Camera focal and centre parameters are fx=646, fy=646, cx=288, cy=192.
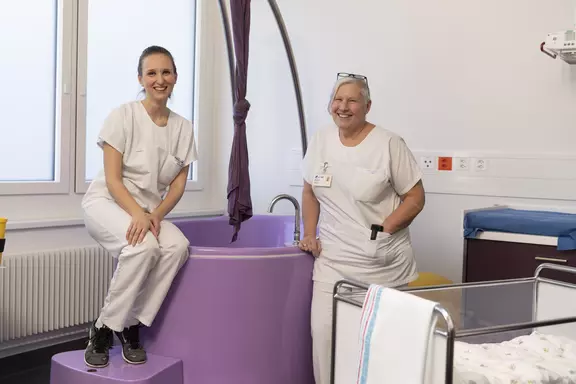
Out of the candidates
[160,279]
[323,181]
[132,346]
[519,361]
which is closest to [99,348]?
[132,346]

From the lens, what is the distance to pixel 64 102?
3.22m

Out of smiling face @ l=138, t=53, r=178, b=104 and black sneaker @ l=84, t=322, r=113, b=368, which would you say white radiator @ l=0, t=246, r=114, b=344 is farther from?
smiling face @ l=138, t=53, r=178, b=104

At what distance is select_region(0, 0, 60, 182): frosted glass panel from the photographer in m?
3.05

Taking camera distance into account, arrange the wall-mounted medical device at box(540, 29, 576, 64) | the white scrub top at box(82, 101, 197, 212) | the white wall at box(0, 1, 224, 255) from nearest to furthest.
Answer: the white scrub top at box(82, 101, 197, 212) → the wall-mounted medical device at box(540, 29, 576, 64) → the white wall at box(0, 1, 224, 255)

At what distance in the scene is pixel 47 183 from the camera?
3135 mm

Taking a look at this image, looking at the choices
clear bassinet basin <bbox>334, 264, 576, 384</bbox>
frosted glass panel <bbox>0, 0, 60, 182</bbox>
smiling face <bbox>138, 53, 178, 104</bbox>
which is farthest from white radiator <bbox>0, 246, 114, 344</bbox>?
clear bassinet basin <bbox>334, 264, 576, 384</bbox>

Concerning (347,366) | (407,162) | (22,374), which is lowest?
(22,374)

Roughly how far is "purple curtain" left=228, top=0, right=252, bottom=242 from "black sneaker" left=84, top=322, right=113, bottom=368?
29.2 inches

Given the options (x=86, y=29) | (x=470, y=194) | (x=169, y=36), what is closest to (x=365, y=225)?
(x=470, y=194)

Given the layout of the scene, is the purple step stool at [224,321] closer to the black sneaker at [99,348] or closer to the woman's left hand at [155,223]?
the black sneaker at [99,348]

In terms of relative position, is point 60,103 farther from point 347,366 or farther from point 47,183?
point 347,366

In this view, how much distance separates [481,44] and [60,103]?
214 cm

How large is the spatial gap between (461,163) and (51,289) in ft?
6.89

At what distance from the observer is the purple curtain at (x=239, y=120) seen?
2793mm
